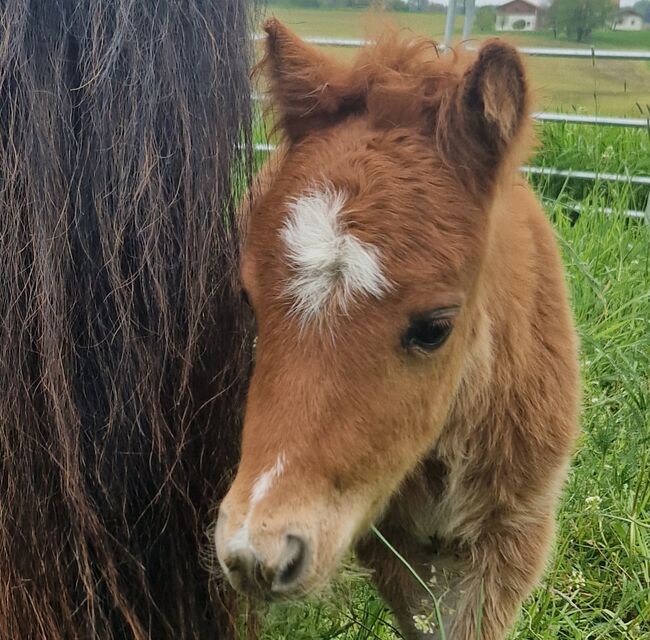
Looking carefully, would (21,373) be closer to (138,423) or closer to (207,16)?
(138,423)

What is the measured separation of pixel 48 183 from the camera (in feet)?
2.79

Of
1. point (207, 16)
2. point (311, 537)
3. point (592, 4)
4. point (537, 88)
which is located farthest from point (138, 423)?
point (592, 4)

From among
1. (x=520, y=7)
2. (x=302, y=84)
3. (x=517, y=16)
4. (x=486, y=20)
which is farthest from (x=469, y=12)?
(x=302, y=84)

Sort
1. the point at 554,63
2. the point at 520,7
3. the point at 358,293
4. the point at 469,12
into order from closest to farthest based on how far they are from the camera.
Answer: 1. the point at 358,293
2. the point at 520,7
3. the point at 554,63
4. the point at 469,12

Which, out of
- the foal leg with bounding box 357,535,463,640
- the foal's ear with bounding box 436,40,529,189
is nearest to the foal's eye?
the foal's ear with bounding box 436,40,529,189

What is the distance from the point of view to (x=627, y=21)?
2.53 m

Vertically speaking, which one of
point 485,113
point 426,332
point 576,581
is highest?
point 485,113

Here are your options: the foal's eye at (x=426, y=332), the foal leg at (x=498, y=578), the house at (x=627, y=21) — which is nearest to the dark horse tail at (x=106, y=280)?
the foal's eye at (x=426, y=332)

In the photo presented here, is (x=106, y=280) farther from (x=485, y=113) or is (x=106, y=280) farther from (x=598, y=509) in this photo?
(x=598, y=509)

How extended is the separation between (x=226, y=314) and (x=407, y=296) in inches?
9.8

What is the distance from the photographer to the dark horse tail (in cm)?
86

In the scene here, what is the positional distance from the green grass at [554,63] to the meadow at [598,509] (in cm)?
1

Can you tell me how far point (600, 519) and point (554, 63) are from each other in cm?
138

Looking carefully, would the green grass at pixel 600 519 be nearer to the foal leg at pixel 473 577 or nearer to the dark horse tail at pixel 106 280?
the foal leg at pixel 473 577
